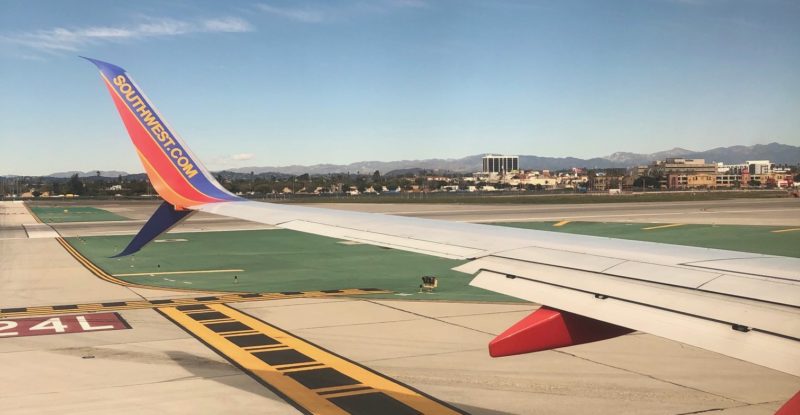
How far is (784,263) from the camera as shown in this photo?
19.4 ft

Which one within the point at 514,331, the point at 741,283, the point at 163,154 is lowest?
the point at 514,331

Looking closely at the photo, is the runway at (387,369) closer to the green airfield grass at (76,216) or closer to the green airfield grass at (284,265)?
the green airfield grass at (284,265)

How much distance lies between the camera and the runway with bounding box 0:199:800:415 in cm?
1172

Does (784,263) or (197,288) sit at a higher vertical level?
(784,263)

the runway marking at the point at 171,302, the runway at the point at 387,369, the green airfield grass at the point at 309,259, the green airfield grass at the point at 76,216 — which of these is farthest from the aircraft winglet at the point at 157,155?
the green airfield grass at the point at 76,216

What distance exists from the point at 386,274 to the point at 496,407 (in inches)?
675

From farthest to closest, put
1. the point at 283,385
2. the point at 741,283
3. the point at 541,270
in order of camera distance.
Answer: the point at 283,385 → the point at 541,270 → the point at 741,283

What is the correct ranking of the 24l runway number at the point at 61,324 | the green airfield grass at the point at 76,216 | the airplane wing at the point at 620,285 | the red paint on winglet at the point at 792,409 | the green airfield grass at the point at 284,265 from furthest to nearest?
1. the green airfield grass at the point at 76,216
2. the green airfield grass at the point at 284,265
3. the 24l runway number at the point at 61,324
4. the airplane wing at the point at 620,285
5. the red paint on winglet at the point at 792,409

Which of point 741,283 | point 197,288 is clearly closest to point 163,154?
point 741,283

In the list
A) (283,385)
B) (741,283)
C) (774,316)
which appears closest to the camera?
(774,316)

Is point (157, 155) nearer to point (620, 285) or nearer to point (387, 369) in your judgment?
point (387, 369)

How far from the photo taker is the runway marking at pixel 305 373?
11.5 m

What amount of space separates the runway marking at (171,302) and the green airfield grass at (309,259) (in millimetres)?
1110

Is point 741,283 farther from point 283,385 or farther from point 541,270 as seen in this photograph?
point 283,385
